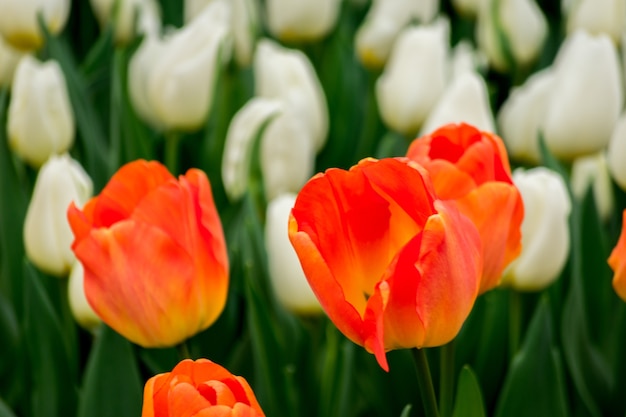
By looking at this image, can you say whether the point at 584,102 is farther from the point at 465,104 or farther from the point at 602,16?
the point at 602,16

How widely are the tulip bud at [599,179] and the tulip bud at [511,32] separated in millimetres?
285

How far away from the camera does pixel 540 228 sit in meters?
0.91

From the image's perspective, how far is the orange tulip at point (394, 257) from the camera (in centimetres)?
55

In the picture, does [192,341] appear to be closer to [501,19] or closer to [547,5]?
[501,19]

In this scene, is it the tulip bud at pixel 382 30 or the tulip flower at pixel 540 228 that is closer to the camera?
the tulip flower at pixel 540 228

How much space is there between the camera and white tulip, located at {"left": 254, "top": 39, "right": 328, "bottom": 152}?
1.21 metres

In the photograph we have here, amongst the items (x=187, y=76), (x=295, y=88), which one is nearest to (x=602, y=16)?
(x=295, y=88)

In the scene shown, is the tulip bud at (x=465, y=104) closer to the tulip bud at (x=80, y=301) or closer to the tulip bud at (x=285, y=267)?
the tulip bud at (x=285, y=267)

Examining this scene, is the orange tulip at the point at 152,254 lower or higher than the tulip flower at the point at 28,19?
higher

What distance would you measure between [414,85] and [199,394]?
793 millimetres

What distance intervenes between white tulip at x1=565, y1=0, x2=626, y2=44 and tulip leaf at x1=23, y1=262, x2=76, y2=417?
819 mm

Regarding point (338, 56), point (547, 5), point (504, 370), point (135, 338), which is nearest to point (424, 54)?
point (338, 56)

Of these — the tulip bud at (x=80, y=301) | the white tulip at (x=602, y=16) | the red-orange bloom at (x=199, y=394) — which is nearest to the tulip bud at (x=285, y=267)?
the tulip bud at (x=80, y=301)

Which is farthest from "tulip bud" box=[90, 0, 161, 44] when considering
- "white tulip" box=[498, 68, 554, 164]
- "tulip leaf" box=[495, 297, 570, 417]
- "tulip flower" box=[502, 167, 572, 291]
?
"tulip leaf" box=[495, 297, 570, 417]
